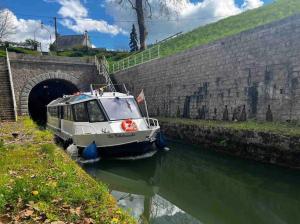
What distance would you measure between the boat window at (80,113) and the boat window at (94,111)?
0.22m

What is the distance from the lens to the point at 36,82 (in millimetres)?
25969

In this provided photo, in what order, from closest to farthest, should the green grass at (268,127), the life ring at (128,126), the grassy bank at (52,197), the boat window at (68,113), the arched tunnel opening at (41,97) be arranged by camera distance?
the grassy bank at (52,197) → the green grass at (268,127) → the life ring at (128,126) → the boat window at (68,113) → the arched tunnel opening at (41,97)

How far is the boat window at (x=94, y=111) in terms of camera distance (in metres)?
12.1

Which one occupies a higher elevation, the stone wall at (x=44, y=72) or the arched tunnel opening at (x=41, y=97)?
the stone wall at (x=44, y=72)

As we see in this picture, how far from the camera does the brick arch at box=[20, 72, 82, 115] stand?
25.4 m

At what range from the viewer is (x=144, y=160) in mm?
12180

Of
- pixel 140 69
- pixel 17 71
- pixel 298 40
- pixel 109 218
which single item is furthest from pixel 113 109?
pixel 17 71

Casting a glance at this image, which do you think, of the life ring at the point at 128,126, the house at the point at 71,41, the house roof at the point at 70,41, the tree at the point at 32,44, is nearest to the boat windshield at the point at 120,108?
the life ring at the point at 128,126

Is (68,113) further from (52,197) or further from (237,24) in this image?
(237,24)

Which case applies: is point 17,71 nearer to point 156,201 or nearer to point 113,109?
point 113,109

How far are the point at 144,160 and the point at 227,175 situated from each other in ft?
11.5

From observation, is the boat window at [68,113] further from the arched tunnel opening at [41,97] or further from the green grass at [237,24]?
the arched tunnel opening at [41,97]

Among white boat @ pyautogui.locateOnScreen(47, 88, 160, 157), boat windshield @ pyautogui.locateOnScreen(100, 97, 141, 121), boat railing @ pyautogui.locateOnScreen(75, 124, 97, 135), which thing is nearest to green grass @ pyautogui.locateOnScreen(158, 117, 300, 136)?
white boat @ pyautogui.locateOnScreen(47, 88, 160, 157)

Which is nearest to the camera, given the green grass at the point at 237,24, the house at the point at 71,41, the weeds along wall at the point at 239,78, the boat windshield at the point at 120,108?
the weeds along wall at the point at 239,78
